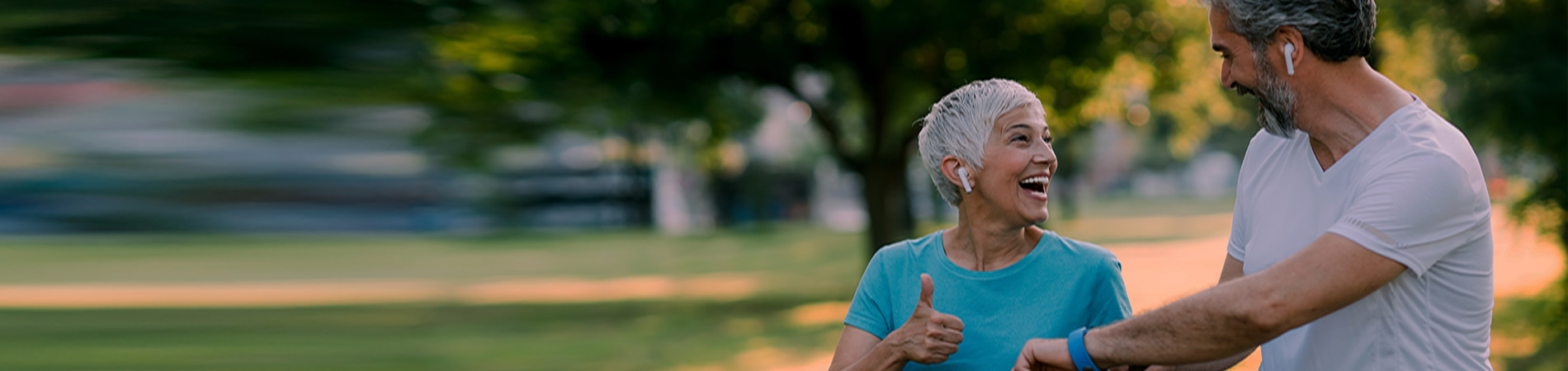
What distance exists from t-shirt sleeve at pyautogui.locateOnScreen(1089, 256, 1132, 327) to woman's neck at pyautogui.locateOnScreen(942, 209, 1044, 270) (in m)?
0.19

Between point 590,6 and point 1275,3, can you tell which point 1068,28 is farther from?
point 1275,3

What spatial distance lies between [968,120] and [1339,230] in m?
0.98

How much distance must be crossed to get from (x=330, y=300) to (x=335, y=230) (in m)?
2.49

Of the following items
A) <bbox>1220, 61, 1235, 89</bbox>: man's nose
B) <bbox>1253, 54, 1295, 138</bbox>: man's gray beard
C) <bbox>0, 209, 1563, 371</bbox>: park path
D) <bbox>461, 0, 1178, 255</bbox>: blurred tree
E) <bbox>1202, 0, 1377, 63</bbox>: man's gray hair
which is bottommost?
<bbox>0, 209, 1563, 371</bbox>: park path

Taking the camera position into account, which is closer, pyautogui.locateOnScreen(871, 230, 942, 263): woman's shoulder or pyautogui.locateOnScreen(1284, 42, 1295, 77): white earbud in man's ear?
pyautogui.locateOnScreen(1284, 42, 1295, 77): white earbud in man's ear

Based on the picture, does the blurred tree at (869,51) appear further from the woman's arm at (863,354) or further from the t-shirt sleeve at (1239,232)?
the t-shirt sleeve at (1239,232)

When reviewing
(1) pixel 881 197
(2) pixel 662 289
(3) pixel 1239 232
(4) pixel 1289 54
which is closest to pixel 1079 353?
(3) pixel 1239 232

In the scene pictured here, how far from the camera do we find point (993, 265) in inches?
110

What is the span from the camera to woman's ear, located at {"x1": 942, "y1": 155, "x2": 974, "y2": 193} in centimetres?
281

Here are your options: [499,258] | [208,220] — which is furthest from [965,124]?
[499,258]

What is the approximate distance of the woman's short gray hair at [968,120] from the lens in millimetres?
2746

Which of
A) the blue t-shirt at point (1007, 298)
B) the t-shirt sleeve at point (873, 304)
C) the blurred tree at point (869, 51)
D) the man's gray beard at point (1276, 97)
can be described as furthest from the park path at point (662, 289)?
the blurred tree at point (869, 51)

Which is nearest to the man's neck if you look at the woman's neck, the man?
the man

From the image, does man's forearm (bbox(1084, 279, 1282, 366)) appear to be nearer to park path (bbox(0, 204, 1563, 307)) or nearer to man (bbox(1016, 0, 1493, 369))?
man (bbox(1016, 0, 1493, 369))
